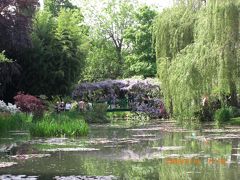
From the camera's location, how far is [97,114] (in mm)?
31641

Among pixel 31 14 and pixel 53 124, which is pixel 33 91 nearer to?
pixel 31 14

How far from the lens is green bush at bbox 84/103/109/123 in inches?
1224

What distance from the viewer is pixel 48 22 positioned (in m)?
35.8

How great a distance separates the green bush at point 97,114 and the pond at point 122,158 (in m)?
12.9

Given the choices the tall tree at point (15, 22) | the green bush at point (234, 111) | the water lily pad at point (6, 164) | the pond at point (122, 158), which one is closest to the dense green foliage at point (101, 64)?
the tall tree at point (15, 22)

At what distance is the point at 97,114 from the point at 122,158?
19.2 m

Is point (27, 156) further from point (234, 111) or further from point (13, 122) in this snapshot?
point (234, 111)

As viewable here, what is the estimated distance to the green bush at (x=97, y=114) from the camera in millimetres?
31094

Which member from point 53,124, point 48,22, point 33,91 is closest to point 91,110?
point 33,91

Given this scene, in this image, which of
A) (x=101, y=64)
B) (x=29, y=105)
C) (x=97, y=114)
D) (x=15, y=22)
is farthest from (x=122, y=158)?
(x=101, y=64)

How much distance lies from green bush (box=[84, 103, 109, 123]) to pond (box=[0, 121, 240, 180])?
12857mm

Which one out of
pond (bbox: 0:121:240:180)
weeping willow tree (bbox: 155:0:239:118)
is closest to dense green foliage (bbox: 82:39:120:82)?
weeping willow tree (bbox: 155:0:239:118)

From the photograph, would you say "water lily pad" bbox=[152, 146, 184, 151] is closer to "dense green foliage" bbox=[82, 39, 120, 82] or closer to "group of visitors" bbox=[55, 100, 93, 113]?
"group of visitors" bbox=[55, 100, 93, 113]

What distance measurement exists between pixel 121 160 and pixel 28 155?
8.42 feet
